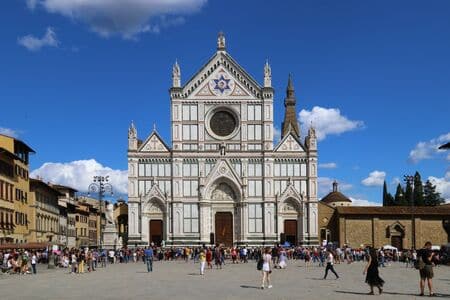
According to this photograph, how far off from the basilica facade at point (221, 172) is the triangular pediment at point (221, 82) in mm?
112

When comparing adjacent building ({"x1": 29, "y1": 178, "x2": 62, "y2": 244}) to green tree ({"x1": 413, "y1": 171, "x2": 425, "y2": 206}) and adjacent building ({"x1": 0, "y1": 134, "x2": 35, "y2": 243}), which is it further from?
green tree ({"x1": 413, "y1": 171, "x2": 425, "y2": 206})

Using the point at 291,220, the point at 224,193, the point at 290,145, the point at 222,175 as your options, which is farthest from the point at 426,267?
the point at 224,193

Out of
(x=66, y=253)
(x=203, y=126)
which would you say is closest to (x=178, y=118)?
(x=203, y=126)

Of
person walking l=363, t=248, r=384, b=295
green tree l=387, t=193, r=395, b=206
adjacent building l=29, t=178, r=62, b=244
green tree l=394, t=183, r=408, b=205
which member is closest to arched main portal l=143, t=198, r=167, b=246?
adjacent building l=29, t=178, r=62, b=244

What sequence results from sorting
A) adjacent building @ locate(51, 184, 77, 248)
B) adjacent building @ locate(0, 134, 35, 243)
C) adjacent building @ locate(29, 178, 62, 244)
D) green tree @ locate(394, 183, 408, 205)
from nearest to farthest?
adjacent building @ locate(0, 134, 35, 243) → adjacent building @ locate(29, 178, 62, 244) → adjacent building @ locate(51, 184, 77, 248) → green tree @ locate(394, 183, 408, 205)

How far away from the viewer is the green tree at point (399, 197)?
105 meters

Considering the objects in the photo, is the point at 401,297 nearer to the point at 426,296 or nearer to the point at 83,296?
the point at 426,296

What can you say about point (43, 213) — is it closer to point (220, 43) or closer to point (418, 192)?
point (220, 43)

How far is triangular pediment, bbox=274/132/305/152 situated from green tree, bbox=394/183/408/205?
31.5 meters

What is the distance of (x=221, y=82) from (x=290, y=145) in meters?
10.5

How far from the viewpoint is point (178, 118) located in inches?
3120

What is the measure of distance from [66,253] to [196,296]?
3325cm

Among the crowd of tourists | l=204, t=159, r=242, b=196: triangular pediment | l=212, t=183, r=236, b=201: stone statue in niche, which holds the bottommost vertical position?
the crowd of tourists

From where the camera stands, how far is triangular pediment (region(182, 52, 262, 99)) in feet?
262
